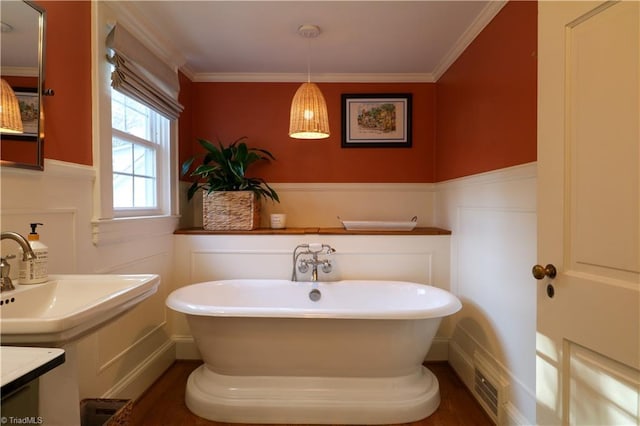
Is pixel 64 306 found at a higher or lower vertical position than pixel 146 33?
lower

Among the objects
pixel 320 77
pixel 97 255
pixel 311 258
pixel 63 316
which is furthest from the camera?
pixel 320 77

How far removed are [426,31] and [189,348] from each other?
2688mm

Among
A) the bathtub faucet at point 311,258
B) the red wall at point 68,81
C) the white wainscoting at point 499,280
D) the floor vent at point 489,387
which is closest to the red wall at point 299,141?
the white wainscoting at point 499,280

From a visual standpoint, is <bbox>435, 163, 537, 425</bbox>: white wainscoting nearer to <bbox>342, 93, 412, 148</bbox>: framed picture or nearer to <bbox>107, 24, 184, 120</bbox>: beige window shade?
<bbox>342, 93, 412, 148</bbox>: framed picture

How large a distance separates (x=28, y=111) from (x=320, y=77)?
1996 millimetres

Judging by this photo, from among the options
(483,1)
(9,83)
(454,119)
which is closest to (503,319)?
(454,119)

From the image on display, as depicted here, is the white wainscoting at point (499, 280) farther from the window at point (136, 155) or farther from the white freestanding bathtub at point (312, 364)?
the window at point (136, 155)

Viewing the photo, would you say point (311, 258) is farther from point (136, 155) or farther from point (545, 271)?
point (545, 271)

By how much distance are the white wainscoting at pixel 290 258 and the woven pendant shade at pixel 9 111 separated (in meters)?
1.35

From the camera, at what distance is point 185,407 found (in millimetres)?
1873

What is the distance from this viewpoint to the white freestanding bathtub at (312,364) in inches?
68.1

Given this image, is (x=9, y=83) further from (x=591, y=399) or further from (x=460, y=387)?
(x=460, y=387)

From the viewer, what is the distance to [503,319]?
1.73 metres

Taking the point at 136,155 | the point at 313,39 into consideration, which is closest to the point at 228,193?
the point at 136,155
